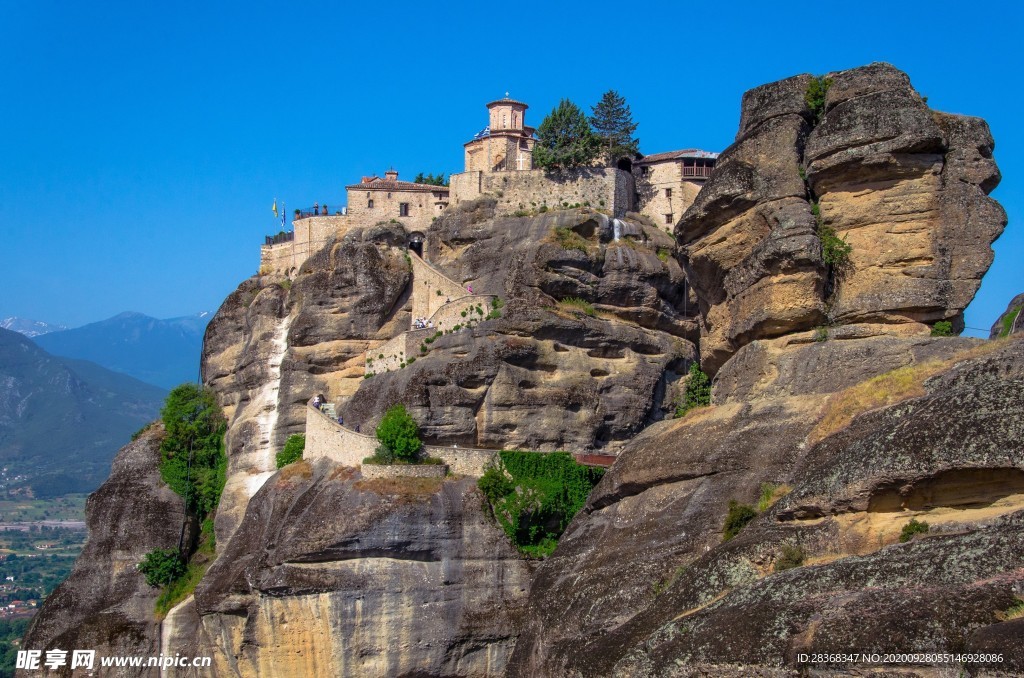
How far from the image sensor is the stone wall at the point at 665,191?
6412 cm

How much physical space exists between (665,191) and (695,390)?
11953 millimetres

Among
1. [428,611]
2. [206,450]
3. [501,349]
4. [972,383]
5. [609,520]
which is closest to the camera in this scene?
[972,383]

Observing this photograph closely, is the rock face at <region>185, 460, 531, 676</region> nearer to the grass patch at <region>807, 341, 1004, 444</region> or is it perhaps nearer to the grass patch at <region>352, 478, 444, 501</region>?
the grass patch at <region>352, 478, 444, 501</region>

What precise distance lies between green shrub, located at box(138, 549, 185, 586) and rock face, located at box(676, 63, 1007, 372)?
31.6m

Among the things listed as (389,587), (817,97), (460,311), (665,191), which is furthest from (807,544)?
(665,191)

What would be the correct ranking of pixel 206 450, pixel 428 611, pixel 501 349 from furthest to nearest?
pixel 206 450 < pixel 501 349 < pixel 428 611

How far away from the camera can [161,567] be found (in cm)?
6262

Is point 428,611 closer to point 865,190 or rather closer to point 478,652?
point 478,652

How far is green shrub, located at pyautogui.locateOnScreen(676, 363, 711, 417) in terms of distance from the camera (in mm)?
56062

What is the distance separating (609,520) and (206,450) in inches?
1322

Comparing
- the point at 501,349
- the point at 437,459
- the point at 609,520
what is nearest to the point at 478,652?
the point at 437,459

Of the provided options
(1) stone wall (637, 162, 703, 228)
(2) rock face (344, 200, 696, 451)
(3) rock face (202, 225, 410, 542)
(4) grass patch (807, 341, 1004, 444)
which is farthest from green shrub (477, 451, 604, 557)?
(4) grass patch (807, 341, 1004, 444)

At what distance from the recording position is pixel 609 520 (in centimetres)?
3684

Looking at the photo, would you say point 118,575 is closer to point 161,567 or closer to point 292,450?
point 161,567
